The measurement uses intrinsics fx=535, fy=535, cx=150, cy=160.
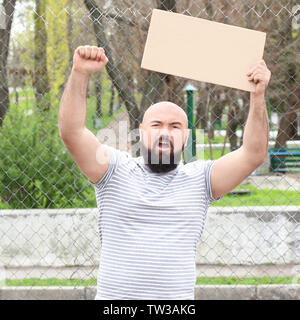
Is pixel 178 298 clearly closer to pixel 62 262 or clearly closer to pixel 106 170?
pixel 106 170

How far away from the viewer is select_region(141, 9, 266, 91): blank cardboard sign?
1.81 metres

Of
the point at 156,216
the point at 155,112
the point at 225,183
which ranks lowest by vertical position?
the point at 156,216

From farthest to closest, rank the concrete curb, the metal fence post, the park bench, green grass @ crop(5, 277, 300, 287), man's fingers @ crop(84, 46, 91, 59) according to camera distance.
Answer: the park bench
green grass @ crop(5, 277, 300, 287)
the metal fence post
the concrete curb
man's fingers @ crop(84, 46, 91, 59)

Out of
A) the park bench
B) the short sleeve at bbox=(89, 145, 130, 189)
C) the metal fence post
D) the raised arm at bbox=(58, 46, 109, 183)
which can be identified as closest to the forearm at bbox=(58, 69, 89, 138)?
the raised arm at bbox=(58, 46, 109, 183)

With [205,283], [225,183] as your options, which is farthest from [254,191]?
[225,183]

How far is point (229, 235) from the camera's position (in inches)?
174

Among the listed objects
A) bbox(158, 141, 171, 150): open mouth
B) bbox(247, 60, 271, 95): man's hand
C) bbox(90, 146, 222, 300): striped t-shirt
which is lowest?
bbox(90, 146, 222, 300): striped t-shirt

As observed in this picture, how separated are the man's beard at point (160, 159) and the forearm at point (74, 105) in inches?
10.2

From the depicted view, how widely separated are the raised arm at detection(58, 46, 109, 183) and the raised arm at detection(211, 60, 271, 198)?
448mm

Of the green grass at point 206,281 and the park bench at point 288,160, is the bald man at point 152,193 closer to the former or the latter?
the green grass at point 206,281

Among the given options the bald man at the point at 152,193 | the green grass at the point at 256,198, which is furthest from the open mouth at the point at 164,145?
the green grass at the point at 256,198

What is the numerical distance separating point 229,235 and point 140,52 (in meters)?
2.16

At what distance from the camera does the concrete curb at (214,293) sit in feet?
13.2

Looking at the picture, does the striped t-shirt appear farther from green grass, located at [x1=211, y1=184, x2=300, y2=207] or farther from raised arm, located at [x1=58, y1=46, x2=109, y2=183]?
green grass, located at [x1=211, y1=184, x2=300, y2=207]
